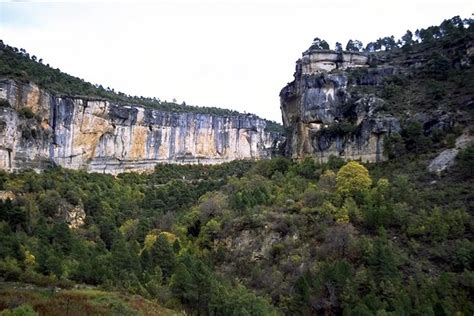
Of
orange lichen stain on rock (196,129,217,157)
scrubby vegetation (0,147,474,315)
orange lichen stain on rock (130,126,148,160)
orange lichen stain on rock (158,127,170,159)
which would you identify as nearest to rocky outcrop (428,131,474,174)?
scrubby vegetation (0,147,474,315)

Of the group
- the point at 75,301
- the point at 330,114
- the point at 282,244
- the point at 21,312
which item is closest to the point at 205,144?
the point at 330,114

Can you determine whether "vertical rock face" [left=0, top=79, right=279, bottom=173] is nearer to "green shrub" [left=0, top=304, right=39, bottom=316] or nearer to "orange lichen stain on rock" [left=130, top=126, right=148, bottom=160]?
"orange lichen stain on rock" [left=130, top=126, right=148, bottom=160]

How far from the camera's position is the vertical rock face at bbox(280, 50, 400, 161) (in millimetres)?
57906

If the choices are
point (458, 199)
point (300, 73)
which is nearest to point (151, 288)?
point (458, 199)

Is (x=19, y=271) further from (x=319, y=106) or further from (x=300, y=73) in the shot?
(x=300, y=73)

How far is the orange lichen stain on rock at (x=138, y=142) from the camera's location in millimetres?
87525

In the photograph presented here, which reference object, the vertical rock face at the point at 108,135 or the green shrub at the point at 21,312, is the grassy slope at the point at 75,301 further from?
the vertical rock face at the point at 108,135

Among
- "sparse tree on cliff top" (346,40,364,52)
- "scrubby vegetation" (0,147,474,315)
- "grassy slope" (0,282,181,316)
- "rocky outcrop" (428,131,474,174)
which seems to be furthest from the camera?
"sparse tree on cliff top" (346,40,364,52)

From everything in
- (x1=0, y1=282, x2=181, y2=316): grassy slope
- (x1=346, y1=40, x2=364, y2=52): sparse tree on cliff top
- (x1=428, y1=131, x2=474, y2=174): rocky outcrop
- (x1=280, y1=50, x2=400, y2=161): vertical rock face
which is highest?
(x1=346, y1=40, x2=364, y2=52): sparse tree on cliff top

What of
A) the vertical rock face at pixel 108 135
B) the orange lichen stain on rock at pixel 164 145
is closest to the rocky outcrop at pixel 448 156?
the vertical rock face at pixel 108 135

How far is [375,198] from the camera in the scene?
45969 millimetres

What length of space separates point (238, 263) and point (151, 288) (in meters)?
9.95

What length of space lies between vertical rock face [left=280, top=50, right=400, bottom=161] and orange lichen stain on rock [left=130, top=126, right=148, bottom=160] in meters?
23.7

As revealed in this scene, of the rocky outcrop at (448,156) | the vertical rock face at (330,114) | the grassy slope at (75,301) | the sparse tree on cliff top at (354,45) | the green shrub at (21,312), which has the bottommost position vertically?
the grassy slope at (75,301)
